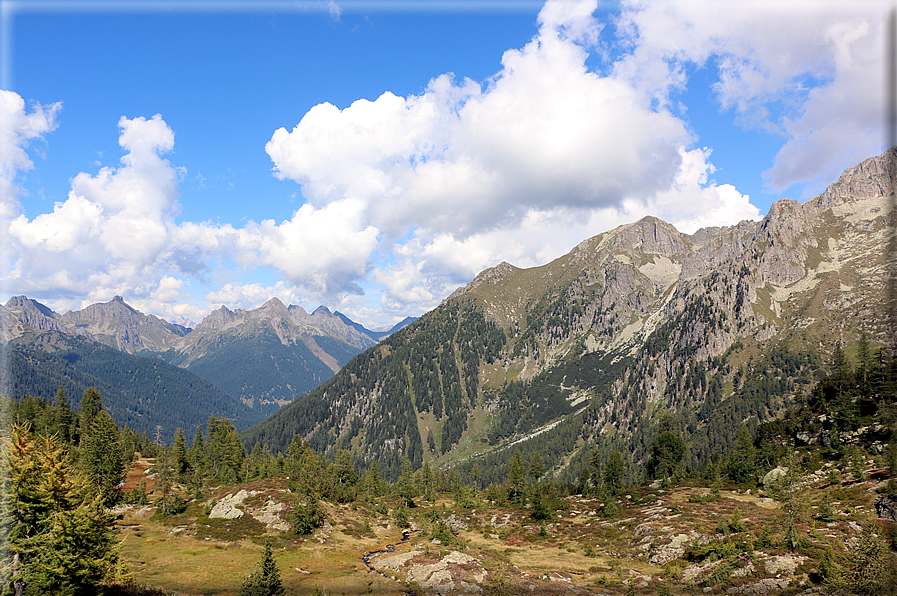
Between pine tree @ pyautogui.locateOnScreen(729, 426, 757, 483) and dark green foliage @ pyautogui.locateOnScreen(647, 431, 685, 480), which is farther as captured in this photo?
dark green foliage @ pyautogui.locateOnScreen(647, 431, 685, 480)

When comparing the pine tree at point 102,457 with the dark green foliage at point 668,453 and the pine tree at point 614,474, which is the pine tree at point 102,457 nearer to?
the pine tree at point 614,474

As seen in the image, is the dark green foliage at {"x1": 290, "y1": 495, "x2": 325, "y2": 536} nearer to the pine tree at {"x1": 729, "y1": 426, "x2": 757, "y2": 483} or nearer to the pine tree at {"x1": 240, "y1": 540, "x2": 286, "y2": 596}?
the pine tree at {"x1": 240, "y1": 540, "x2": 286, "y2": 596}

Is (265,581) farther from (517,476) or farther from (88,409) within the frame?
(88,409)

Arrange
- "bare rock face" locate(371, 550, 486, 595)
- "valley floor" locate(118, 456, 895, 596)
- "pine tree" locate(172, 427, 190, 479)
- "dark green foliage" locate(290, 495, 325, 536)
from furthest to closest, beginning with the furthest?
"pine tree" locate(172, 427, 190, 479)
"dark green foliage" locate(290, 495, 325, 536)
"bare rock face" locate(371, 550, 486, 595)
"valley floor" locate(118, 456, 895, 596)

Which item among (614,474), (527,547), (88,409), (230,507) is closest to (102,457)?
(230,507)

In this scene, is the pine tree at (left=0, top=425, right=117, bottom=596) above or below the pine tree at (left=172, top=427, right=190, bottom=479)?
above

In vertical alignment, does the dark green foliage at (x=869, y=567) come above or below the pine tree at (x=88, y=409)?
below

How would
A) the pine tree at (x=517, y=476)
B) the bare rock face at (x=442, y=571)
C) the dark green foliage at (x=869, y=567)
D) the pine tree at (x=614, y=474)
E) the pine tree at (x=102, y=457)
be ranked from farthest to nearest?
the pine tree at (x=517, y=476)
the pine tree at (x=614, y=474)
the pine tree at (x=102, y=457)
the bare rock face at (x=442, y=571)
the dark green foliage at (x=869, y=567)

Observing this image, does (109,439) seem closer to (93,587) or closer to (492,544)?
(93,587)

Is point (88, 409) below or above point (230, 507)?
above

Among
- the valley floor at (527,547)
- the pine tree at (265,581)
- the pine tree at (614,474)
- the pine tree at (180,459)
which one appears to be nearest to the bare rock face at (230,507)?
the valley floor at (527,547)

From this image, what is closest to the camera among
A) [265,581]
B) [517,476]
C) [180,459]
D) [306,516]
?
[265,581]

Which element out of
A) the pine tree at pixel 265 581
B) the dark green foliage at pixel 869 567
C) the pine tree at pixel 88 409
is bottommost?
the pine tree at pixel 265 581

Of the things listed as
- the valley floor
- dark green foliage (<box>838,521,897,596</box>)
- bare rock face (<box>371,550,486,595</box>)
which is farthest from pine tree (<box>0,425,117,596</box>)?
dark green foliage (<box>838,521,897,596</box>)
